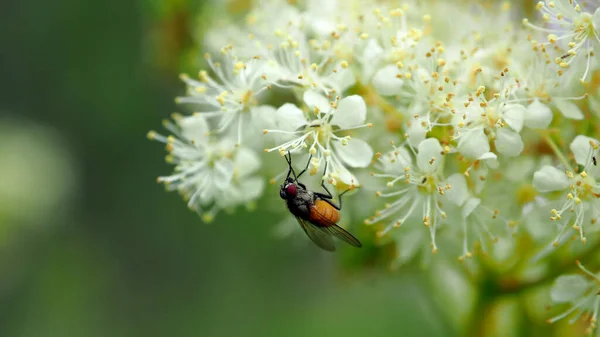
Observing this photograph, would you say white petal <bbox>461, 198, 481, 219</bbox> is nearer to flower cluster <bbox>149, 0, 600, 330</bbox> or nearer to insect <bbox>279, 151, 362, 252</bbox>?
flower cluster <bbox>149, 0, 600, 330</bbox>

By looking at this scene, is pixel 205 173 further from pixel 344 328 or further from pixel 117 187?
pixel 117 187

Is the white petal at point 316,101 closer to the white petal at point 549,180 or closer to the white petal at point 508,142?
the white petal at point 508,142

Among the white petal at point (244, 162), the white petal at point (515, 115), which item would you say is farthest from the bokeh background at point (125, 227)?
the white petal at point (515, 115)

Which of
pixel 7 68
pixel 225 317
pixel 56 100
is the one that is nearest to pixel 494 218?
pixel 225 317

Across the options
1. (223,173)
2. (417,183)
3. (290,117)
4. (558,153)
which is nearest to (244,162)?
(223,173)

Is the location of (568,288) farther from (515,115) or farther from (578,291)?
(515,115)

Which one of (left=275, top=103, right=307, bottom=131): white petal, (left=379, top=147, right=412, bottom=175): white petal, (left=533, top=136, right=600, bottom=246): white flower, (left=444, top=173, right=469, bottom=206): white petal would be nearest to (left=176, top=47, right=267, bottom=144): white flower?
(left=275, top=103, right=307, bottom=131): white petal

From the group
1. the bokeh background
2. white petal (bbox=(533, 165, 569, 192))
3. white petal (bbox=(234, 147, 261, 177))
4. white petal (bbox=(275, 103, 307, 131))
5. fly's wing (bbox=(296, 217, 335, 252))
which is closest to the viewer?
white petal (bbox=(533, 165, 569, 192))
